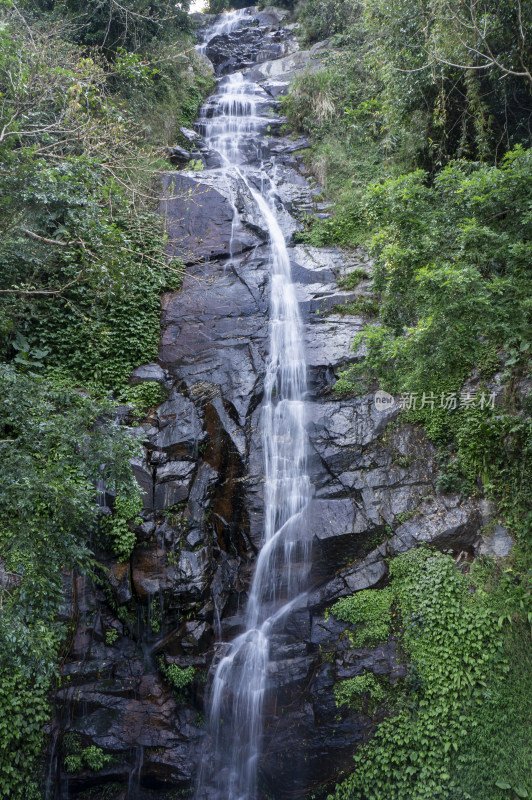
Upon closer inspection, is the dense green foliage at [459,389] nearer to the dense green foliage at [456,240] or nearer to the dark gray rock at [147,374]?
the dense green foliage at [456,240]

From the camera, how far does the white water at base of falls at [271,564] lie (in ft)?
21.9

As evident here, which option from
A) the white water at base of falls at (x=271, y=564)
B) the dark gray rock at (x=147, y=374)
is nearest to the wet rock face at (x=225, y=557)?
the dark gray rock at (x=147, y=374)

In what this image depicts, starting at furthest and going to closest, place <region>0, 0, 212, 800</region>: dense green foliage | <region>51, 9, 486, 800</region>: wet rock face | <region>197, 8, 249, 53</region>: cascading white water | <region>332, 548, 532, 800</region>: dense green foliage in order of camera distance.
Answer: <region>197, 8, 249, 53</region>: cascading white water < <region>51, 9, 486, 800</region>: wet rock face < <region>332, 548, 532, 800</region>: dense green foliage < <region>0, 0, 212, 800</region>: dense green foliage

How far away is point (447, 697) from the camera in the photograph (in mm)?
6312

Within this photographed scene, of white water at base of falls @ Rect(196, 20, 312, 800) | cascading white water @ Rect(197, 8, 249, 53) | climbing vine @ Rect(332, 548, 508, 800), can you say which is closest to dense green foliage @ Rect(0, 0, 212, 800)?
white water at base of falls @ Rect(196, 20, 312, 800)

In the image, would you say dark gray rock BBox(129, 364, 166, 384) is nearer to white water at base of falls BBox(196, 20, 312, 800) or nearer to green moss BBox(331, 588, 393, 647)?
white water at base of falls BBox(196, 20, 312, 800)

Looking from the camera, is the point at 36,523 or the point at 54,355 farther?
the point at 54,355

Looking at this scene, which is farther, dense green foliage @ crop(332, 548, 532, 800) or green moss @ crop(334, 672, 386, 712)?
green moss @ crop(334, 672, 386, 712)

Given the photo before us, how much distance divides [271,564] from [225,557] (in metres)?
0.72

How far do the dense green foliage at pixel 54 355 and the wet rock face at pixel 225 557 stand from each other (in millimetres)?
415

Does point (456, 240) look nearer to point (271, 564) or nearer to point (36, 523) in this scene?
point (271, 564)

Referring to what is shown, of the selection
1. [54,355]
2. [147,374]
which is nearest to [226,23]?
[54,355]

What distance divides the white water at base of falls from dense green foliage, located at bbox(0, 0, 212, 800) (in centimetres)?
159

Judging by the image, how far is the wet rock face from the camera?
6.52 meters
